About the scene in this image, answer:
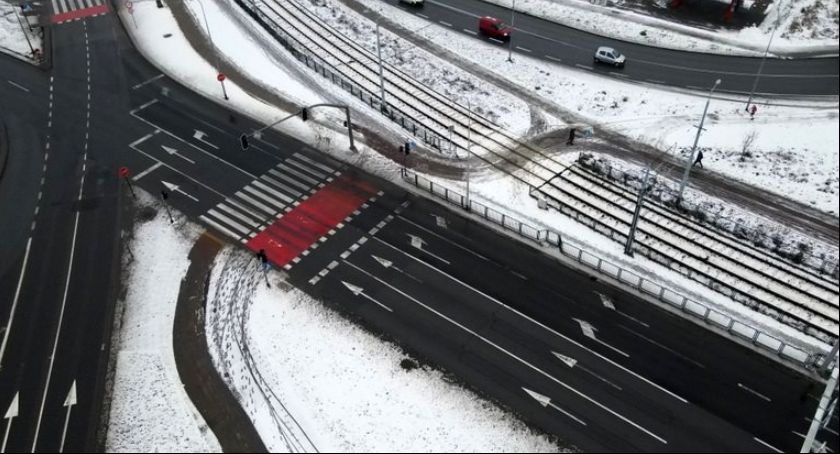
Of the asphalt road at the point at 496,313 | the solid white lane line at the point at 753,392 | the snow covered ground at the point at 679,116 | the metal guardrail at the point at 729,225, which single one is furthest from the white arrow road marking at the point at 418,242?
the solid white lane line at the point at 753,392

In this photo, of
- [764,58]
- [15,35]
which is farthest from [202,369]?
[15,35]

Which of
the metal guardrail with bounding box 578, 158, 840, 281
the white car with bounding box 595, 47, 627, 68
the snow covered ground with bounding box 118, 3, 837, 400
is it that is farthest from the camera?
the white car with bounding box 595, 47, 627, 68

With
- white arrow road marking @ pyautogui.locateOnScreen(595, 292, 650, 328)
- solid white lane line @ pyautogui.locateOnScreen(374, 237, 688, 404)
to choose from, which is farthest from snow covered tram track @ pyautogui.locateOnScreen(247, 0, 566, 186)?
white arrow road marking @ pyautogui.locateOnScreen(595, 292, 650, 328)

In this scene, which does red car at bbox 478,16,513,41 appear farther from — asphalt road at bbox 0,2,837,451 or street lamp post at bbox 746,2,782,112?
asphalt road at bbox 0,2,837,451

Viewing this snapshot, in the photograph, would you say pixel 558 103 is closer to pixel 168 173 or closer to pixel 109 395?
pixel 168 173

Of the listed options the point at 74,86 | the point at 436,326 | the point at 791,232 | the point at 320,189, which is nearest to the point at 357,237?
the point at 320,189

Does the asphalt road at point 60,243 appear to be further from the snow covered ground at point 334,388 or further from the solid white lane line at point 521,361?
the solid white lane line at point 521,361
